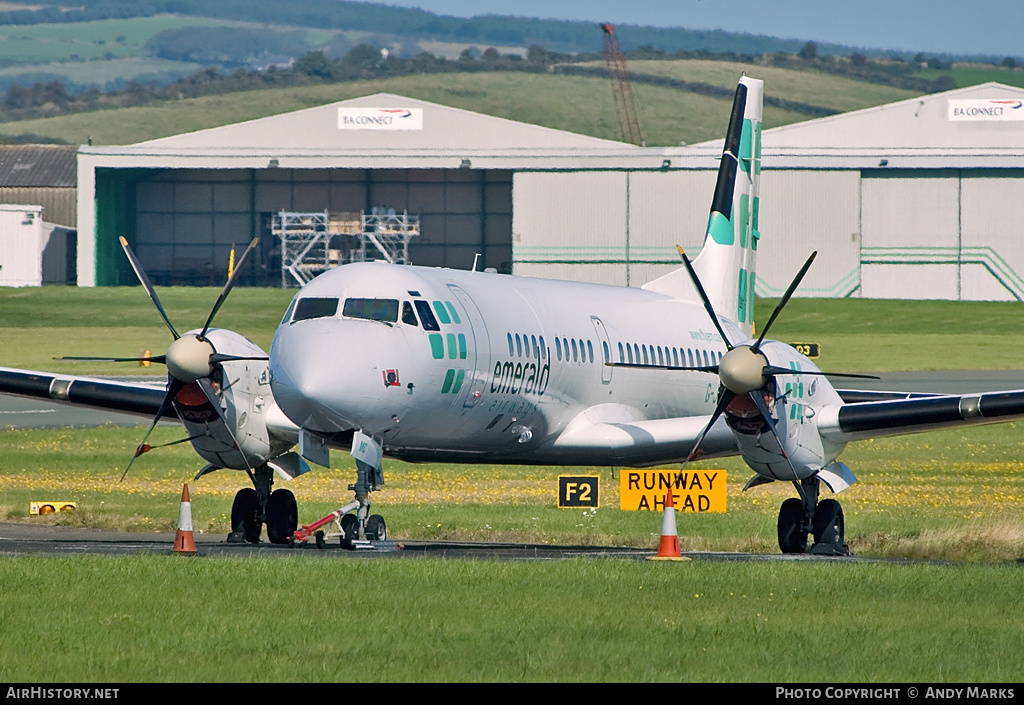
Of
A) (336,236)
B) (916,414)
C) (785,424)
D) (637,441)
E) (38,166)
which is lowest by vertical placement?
(637,441)

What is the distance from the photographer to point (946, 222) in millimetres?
88125

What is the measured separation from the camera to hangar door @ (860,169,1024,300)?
87.8 metres

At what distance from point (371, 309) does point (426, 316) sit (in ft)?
2.56

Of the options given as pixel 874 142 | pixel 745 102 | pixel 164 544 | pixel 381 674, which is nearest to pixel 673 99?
pixel 874 142

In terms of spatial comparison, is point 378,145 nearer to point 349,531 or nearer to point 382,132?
point 382,132

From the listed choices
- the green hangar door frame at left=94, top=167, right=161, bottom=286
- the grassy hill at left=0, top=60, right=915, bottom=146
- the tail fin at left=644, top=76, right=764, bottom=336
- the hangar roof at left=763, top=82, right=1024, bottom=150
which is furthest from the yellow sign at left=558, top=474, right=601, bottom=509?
the grassy hill at left=0, top=60, right=915, bottom=146

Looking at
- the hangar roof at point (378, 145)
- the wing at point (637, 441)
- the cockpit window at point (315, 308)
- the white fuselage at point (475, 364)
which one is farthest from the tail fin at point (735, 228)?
the hangar roof at point (378, 145)

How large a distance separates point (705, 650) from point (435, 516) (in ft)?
49.9

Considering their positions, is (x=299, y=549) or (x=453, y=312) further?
Result: (x=453, y=312)

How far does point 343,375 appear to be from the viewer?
17.9 meters

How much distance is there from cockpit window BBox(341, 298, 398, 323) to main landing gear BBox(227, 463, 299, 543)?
346 cm

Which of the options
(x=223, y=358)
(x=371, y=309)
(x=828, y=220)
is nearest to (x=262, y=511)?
(x=223, y=358)

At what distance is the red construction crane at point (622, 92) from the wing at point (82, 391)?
112098 mm

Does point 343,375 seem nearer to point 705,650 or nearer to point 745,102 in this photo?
point 705,650
